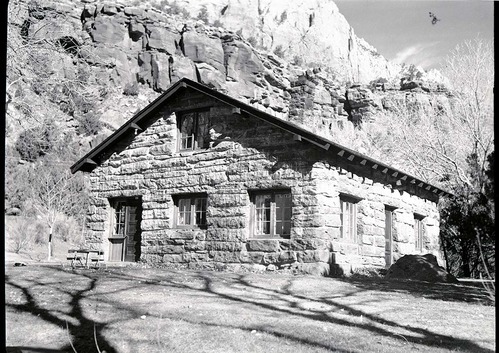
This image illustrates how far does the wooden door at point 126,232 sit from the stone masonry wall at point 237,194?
0.88 ft

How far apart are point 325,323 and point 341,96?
47942mm

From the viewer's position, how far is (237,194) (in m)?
14.5

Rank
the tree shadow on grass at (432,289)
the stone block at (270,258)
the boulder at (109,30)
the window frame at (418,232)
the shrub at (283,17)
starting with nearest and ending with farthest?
1. the tree shadow on grass at (432,289)
2. the stone block at (270,258)
3. the window frame at (418,232)
4. the boulder at (109,30)
5. the shrub at (283,17)

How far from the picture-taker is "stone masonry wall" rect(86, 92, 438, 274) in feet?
43.7

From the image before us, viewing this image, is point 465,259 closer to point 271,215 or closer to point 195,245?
point 271,215

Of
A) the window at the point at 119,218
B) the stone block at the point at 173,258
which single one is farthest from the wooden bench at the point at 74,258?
the stone block at the point at 173,258

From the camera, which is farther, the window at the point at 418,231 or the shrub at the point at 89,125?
the shrub at the point at 89,125

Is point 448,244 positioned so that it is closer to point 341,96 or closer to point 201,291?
point 201,291

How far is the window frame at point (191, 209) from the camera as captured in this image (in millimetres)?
15391

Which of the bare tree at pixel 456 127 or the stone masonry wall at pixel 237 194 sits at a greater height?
the bare tree at pixel 456 127

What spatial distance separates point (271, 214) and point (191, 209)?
2.95 meters

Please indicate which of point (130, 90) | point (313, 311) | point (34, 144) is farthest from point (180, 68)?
point (313, 311)

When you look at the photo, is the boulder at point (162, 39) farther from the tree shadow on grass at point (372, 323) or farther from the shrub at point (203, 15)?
the tree shadow on grass at point (372, 323)

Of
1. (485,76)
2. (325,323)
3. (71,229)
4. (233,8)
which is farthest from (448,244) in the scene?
(233,8)
